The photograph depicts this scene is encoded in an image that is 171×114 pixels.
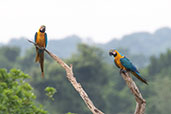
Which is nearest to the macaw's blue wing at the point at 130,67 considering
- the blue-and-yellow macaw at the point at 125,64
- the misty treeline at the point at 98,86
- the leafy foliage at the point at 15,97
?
the blue-and-yellow macaw at the point at 125,64

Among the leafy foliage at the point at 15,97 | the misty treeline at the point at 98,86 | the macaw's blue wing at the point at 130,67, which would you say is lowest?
the macaw's blue wing at the point at 130,67

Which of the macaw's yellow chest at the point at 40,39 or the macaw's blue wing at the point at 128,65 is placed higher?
the macaw's yellow chest at the point at 40,39

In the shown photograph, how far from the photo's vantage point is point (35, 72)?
5362 cm

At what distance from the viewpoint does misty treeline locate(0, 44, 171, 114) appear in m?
48.8

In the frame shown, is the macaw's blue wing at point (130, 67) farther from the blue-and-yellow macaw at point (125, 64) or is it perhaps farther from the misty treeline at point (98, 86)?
the misty treeline at point (98, 86)

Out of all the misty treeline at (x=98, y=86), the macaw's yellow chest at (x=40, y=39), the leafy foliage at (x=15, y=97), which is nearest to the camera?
the macaw's yellow chest at (x=40, y=39)

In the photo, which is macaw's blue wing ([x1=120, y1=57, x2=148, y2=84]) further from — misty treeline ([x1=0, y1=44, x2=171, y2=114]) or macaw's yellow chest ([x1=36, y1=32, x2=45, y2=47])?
misty treeline ([x1=0, y1=44, x2=171, y2=114])

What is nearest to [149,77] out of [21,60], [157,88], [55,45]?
[157,88]

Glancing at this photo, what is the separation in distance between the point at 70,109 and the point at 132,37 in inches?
5478

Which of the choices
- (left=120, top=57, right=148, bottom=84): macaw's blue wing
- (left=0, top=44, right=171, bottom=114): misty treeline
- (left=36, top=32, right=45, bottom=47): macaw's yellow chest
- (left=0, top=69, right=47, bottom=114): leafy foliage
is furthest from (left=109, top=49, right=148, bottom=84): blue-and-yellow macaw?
(left=0, top=44, right=171, bottom=114): misty treeline

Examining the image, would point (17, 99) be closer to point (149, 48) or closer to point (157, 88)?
point (157, 88)

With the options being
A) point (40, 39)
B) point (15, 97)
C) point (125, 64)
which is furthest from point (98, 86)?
point (125, 64)

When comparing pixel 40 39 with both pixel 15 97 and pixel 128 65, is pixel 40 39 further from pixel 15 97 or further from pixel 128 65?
pixel 128 65

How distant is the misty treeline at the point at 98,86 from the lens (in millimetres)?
48812
